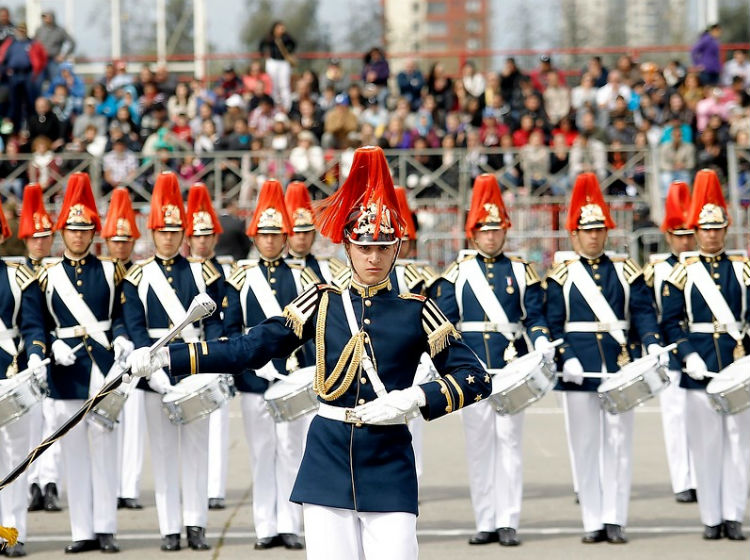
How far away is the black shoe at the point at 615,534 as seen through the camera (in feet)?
28.8

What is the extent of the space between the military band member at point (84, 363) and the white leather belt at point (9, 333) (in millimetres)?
228

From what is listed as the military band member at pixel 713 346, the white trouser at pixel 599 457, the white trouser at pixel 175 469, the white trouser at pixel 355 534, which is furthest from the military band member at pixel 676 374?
the white trouser at pixel 355 534

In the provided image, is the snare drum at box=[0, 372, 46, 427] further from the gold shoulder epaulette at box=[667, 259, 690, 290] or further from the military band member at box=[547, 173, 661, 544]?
the gold shoulder epaulette at box=[667, 259, 690, 290]

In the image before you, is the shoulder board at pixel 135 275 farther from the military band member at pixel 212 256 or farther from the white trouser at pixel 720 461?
the white trouser at pixel 720 461

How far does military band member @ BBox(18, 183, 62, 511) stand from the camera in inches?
369

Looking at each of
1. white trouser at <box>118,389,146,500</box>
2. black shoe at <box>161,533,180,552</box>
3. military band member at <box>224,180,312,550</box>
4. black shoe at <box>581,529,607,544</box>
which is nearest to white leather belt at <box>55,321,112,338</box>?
military band member at <box>224,180,312,550</box>

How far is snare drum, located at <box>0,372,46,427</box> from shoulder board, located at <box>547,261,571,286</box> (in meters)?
3.26

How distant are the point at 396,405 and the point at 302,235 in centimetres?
446

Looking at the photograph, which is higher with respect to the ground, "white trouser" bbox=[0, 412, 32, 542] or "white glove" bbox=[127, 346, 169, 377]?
"white glove" bbox=[127, 346, 169, 377]

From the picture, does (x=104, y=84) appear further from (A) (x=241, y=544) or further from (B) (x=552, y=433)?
(A) (x=241, y=544)

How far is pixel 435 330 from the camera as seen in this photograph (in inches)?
218

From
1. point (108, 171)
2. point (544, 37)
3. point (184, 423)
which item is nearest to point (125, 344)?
point (184, 423)

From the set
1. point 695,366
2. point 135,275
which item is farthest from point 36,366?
point 695,366

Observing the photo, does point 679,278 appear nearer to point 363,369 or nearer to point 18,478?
point 363,369
